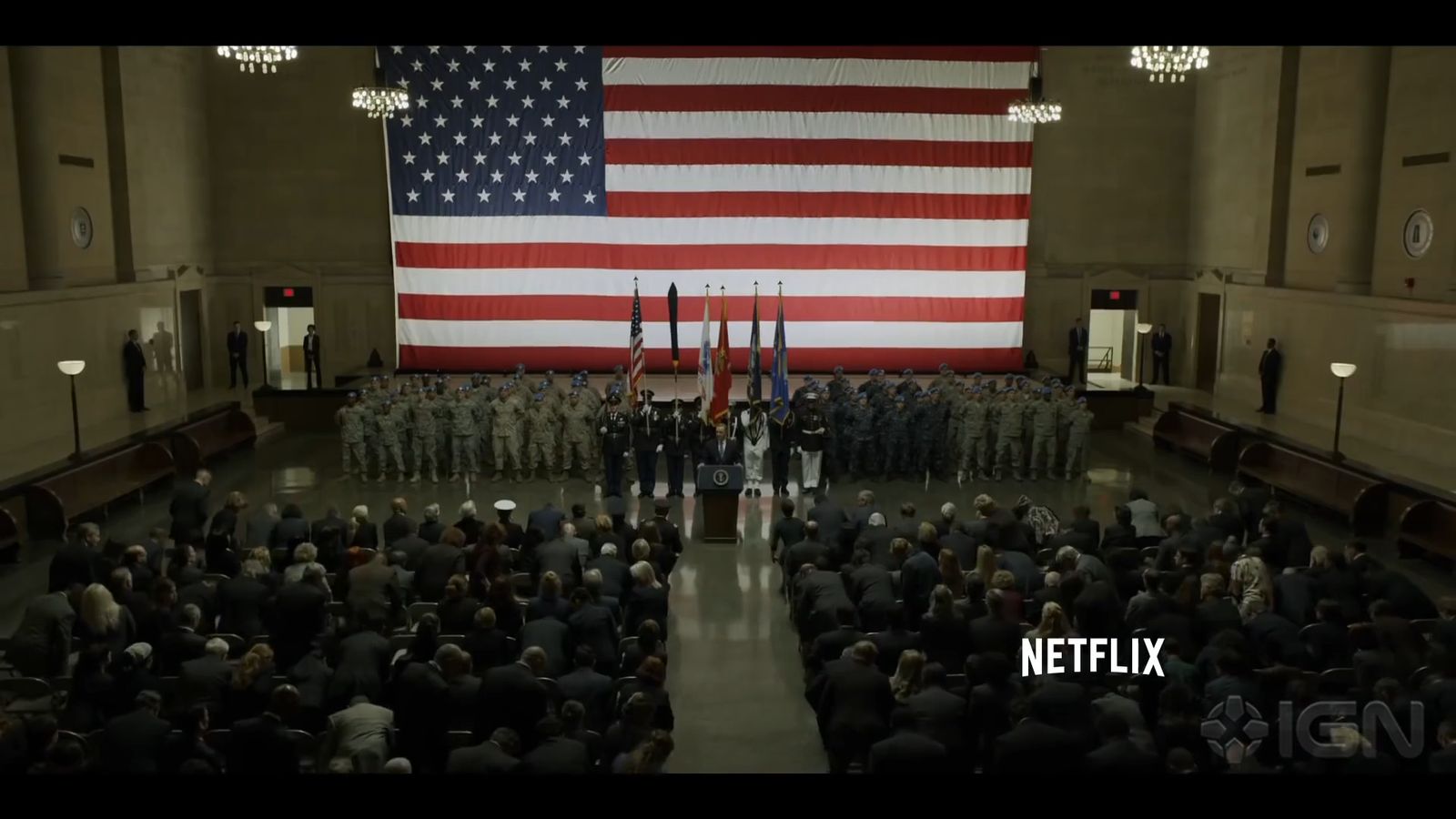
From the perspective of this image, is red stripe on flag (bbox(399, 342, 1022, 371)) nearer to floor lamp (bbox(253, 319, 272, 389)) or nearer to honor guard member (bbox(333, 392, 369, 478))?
floor lamp (bbox(253, 319, 272, 389))

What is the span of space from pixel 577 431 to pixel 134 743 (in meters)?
10.7

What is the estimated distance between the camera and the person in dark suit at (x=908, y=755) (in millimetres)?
6191

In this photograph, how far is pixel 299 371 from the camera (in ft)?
90.9

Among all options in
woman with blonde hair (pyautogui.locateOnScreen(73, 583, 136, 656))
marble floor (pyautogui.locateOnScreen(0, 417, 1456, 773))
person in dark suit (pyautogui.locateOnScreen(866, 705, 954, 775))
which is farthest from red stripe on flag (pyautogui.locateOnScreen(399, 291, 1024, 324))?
person in dark suit (pyautogui.locateOnScreen(866, 705, 954, 775))

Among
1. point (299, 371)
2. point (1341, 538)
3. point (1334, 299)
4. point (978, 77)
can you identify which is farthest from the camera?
point (299, 371)

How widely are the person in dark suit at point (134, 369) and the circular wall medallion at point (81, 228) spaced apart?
1.66 metres

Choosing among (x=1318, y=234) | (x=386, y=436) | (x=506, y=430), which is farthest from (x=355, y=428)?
(x=1318, y=234)

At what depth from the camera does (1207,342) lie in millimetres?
23953

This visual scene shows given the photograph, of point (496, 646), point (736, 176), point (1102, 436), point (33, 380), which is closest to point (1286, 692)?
point (496, 646)

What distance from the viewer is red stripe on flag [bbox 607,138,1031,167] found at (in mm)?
21594

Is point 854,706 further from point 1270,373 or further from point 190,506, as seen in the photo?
point 1270,373

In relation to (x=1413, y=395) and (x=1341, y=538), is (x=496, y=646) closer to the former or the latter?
(x=1341, y=538)

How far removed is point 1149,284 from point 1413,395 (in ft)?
26.0

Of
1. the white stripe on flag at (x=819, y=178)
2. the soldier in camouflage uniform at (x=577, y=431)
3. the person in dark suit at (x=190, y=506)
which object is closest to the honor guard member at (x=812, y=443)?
the soldier in camouflage uniform at (x=577, y=431)
